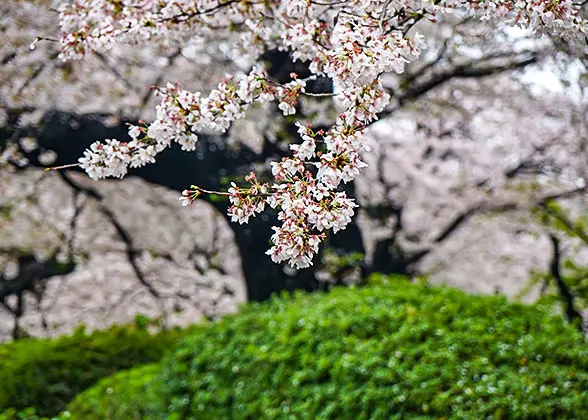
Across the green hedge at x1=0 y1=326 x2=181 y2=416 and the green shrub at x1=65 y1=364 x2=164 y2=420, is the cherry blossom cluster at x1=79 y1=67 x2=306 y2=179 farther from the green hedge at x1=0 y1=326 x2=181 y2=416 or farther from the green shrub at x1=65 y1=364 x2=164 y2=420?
the green hedge at x1=0 y1=326 x2=181 y2=416

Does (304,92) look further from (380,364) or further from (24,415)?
(24,415)

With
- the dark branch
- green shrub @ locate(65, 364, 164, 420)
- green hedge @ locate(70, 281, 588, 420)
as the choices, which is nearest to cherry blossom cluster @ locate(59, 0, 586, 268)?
green hedge @ locate(70, 281, 588, 420)

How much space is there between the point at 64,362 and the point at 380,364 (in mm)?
3717

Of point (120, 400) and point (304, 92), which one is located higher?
point (304, 92)

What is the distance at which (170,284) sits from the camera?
35.2 feet

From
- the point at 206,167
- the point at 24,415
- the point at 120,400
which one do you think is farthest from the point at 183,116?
the point at 206,167

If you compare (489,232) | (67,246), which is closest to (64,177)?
(67,246)

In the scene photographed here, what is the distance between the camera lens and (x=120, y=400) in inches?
239

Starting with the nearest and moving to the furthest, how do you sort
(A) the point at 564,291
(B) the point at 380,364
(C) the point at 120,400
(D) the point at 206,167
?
(B) the point at 380,364, (C) the point at 120,400, (A) the point at 564,291, (D) the point at 206,167

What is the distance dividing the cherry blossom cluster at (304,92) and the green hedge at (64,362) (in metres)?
4.18

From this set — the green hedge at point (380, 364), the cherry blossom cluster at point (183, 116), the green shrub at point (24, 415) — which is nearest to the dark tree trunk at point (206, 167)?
the green hedge at point (380, 364)

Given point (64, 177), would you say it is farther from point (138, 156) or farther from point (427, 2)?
point (427, 2)

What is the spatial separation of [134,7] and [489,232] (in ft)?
32.5

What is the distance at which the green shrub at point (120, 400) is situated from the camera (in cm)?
591
